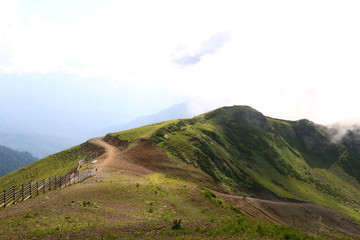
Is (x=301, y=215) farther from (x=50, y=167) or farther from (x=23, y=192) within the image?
(x=50, y=167)

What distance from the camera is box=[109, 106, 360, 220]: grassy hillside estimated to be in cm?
6506

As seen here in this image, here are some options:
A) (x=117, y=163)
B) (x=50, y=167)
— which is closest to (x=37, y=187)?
(x=117, y=163)

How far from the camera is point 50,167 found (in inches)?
2478

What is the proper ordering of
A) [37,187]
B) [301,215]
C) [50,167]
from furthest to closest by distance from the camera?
[50,167] → [301,215] → [37,187]

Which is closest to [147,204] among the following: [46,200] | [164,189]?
[164,189]

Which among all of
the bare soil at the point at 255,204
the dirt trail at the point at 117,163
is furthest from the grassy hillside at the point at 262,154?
the dirt trail at the point at 117,163

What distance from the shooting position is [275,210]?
2098 inches

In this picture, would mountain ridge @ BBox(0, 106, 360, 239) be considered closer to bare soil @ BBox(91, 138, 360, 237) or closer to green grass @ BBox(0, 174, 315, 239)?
bare soil @ BBox(91, 138, 360, 237)

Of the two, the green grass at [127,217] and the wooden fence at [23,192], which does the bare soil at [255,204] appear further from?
the green grass at [127,217]

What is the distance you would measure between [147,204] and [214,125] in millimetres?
72113

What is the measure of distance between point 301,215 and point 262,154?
3527 centimetres

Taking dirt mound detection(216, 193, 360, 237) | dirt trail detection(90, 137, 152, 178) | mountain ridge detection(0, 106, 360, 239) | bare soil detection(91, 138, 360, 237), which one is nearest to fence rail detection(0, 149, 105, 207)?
dirt trail detection(90, 137, 152, 178)

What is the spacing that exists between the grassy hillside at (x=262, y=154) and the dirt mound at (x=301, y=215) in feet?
17.9

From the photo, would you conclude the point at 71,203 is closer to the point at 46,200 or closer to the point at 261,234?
the point at 46,200
